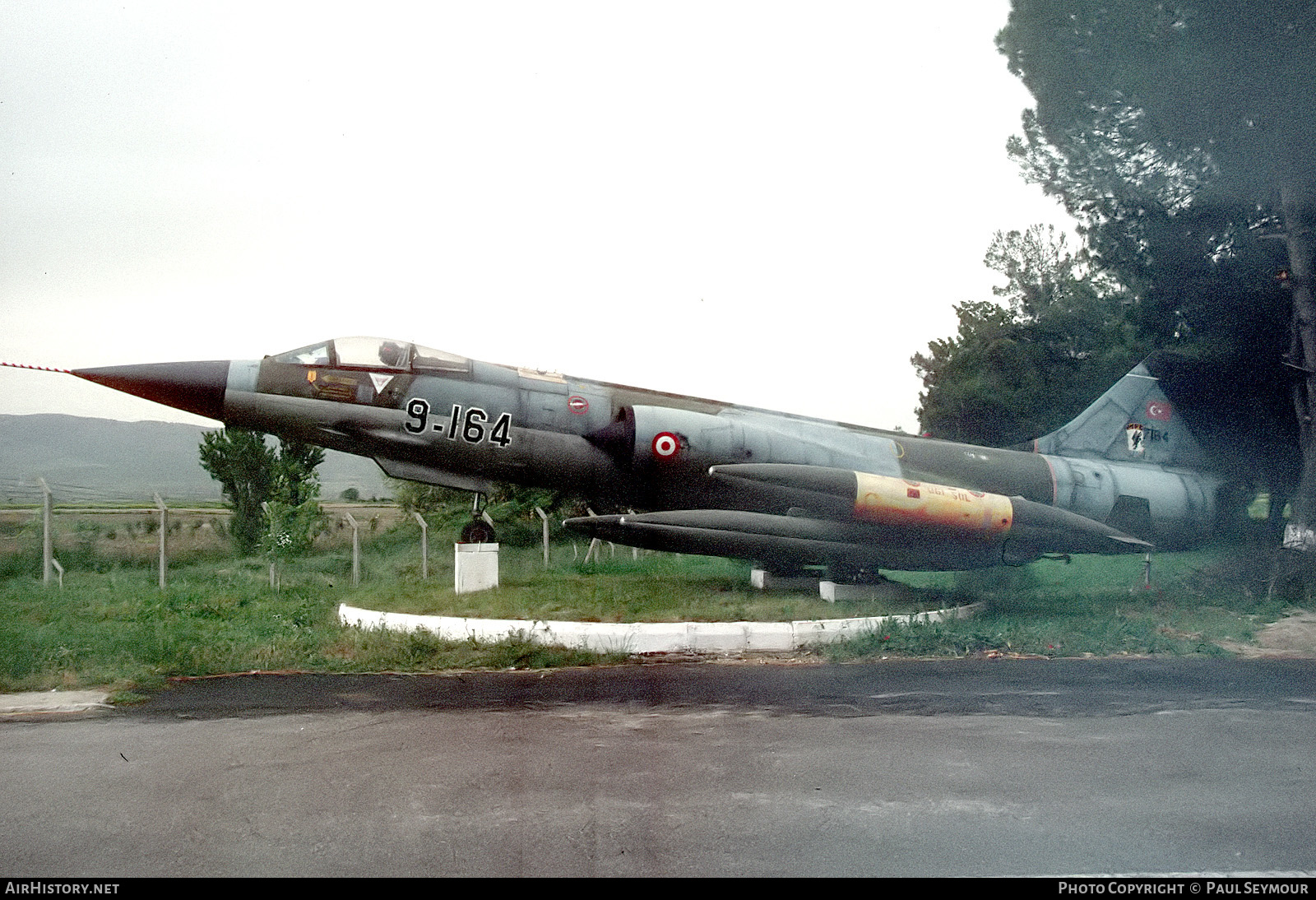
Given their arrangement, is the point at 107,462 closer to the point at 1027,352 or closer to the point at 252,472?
the point at 252,472

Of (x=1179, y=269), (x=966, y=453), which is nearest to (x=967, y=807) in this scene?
(x=966, y=453)

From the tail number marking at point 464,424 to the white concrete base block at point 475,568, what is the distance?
4.56 ft

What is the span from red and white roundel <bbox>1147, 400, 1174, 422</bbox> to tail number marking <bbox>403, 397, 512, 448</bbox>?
33.4ft

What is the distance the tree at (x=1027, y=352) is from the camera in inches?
576

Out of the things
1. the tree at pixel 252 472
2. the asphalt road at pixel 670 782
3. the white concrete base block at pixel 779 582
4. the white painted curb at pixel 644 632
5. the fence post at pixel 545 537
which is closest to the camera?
the asphalt road at pixel 670 782

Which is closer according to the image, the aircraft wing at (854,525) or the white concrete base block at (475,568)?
the aircraft wing at (854,525)

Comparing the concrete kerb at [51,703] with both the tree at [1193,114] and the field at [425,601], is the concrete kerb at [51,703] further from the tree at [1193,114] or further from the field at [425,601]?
the tree at [1193,114]

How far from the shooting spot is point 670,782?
226 inches

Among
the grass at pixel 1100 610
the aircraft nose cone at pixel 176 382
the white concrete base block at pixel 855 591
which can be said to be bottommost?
the grass at pixel 1100 610

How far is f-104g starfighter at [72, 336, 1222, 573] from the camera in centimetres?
1155

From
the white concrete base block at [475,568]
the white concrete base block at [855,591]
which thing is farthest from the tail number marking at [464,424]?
the white concrete base block at [855,591]

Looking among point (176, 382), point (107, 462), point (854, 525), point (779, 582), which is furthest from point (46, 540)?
point (854, 525)

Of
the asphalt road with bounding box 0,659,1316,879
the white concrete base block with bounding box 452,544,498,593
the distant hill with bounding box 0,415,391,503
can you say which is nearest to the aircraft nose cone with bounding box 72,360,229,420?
the distant hill with bounding box 0,415,391,503

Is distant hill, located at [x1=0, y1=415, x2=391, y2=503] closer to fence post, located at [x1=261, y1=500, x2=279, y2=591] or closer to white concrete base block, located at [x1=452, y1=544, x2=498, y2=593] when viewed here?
fence post, located at [x1=261, y1=500, x2=279, y2=591]
